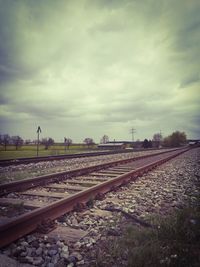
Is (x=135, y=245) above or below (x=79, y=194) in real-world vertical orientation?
below

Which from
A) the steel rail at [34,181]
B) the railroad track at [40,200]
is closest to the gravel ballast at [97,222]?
the railroad track at [40,200]

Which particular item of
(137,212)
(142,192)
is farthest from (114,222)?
(142,192)

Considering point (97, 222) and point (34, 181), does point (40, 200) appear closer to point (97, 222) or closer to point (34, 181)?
point (97, 222)

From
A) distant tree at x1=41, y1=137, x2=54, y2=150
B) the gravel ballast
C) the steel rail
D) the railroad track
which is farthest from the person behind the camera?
distant tree at x1=41, y1=137, x2=54, y2=150

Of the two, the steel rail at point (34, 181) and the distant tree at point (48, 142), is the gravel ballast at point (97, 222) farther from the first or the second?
the distant tree at point (48, 142)

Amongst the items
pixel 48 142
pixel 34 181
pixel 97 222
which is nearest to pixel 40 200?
pixel 97 222

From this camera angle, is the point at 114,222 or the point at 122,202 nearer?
the point at 114,222

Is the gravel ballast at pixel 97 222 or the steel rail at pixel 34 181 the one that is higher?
the steel rail at pixel 34 181

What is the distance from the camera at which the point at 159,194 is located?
6703 mm

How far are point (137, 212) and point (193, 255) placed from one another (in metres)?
1.97

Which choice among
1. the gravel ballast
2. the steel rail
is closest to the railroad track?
the steel rail

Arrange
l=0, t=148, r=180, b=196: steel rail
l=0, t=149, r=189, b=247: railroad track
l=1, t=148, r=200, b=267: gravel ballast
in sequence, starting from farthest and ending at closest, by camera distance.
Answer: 1. l=0, t=148, r=180, b=196: steel rail
2. l=0, t=149, r=189, b=247: railroad track
3. l=1, t=148, r=200, b=267: gravel ballast

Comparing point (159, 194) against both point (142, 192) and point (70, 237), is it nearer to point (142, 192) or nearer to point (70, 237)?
point (142, 192)

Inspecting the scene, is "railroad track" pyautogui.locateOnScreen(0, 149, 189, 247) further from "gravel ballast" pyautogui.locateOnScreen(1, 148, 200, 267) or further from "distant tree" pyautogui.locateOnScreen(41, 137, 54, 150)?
"distant tree" pyautogui.locateOnScreen(41, 137, 54, 150)
